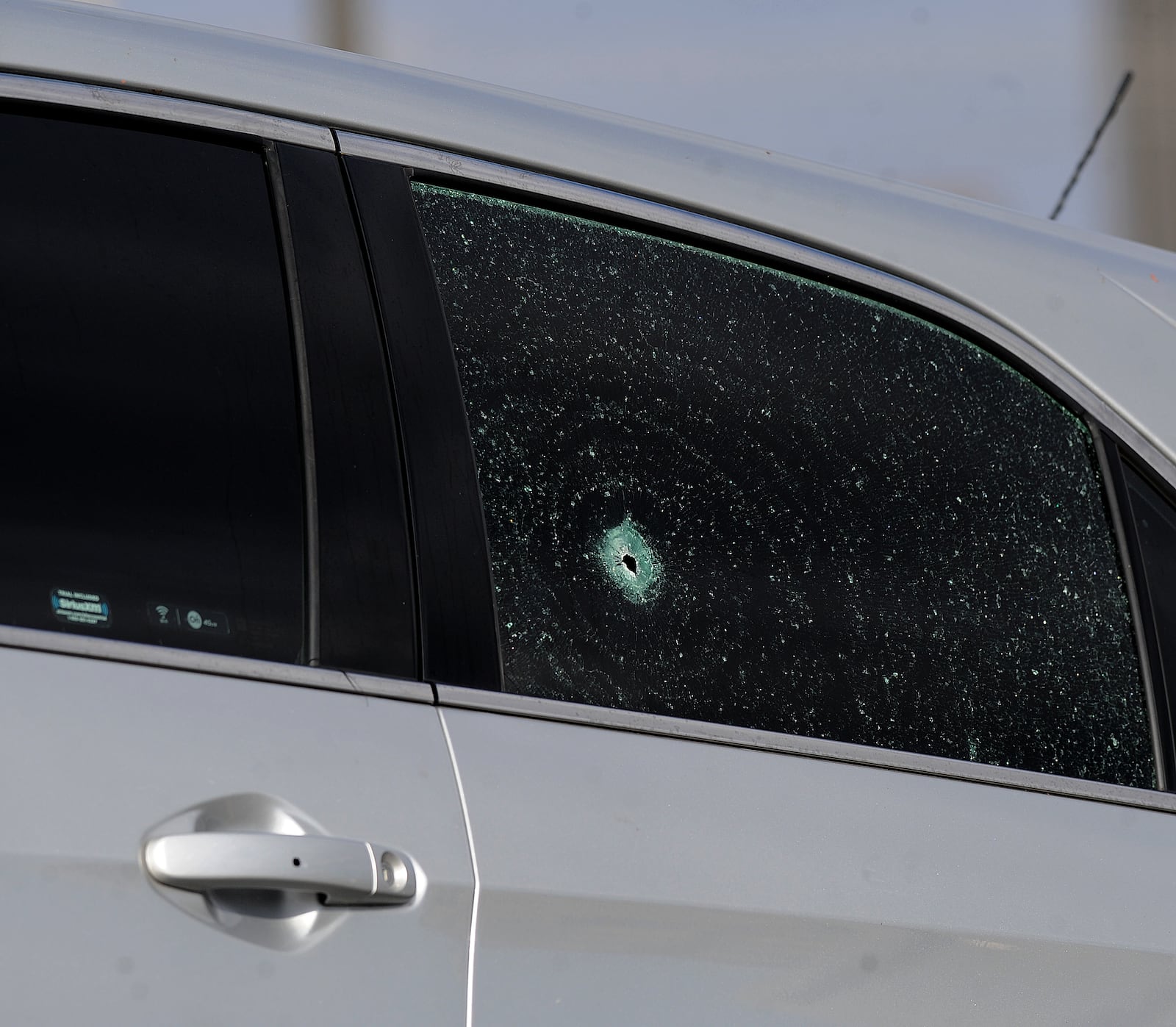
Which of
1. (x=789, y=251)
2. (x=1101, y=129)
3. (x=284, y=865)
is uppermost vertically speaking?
(x=1101, y=129)

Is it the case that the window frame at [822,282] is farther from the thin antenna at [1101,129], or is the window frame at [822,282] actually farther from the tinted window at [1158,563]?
the thin antenna at [1101,129]

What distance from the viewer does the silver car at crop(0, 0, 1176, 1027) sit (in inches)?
45.1

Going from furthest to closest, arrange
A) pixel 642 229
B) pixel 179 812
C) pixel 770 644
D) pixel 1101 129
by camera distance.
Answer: pixel 1101 129
pixel 642 229
pixel 770 644
pixel 179 812

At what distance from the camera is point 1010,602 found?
1.64m

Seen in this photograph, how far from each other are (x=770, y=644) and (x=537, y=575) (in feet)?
0.85

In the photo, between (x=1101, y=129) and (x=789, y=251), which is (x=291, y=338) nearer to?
(x=789, y=251)

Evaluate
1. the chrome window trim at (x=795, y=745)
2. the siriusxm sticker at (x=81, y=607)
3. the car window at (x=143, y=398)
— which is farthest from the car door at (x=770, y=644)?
the siriusxm sticker at (x=81, y=607)

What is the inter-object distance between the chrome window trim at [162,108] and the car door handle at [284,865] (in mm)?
704

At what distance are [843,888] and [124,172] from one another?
949mm

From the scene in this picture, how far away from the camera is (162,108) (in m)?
1.41

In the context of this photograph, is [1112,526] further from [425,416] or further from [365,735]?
[365,735]

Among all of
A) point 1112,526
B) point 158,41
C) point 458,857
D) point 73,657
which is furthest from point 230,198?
point 1112,526

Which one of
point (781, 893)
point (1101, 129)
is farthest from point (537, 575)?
point (1101, 129)

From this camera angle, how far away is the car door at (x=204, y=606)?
108cm
